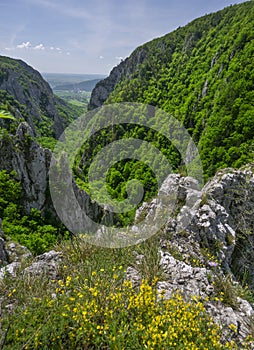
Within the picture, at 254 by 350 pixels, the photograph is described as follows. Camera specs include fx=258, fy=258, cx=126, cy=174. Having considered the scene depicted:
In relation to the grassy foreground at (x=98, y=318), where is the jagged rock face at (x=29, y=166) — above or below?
below

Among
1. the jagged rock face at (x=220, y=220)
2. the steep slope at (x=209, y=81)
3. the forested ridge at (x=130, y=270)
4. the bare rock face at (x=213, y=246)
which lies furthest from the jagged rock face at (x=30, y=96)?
the bare rock face at (x=213, y=246)

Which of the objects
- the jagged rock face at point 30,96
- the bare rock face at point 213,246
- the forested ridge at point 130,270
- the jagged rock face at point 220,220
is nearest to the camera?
the forested ridge at point 130,270

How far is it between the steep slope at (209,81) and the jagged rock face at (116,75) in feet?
2.64

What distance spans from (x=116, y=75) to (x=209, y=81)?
287ft

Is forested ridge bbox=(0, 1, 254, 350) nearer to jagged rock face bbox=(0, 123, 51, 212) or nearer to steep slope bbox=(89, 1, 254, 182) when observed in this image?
jagged rock face bbox=(0, 123, 51, 212)

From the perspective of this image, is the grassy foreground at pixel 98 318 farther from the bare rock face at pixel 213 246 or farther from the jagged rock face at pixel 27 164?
the jagged rock face at pixel 27 164

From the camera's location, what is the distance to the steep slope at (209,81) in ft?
154

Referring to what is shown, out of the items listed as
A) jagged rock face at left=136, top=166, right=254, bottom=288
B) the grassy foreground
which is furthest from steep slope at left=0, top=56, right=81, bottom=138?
the grassy foreground

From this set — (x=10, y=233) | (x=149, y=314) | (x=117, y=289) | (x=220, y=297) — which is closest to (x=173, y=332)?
(x=149, y=314)

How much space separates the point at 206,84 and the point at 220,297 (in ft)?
240

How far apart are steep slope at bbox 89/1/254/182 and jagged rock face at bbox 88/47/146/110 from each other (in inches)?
31.7

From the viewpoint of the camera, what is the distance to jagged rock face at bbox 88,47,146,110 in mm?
122556

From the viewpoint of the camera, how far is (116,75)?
146 meters

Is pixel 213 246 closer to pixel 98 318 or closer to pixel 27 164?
pixel 98 318
